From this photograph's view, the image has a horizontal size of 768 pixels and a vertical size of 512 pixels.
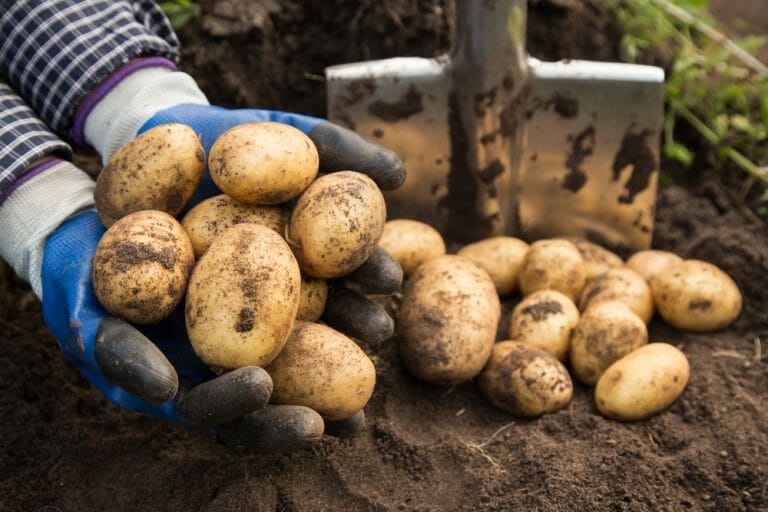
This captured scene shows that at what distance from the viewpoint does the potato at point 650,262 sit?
2422 millimetres

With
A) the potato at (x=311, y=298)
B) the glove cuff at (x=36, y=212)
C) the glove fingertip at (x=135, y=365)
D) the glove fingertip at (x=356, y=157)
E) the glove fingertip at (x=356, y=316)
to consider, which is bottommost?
the glove fingertip at (x=356, y=316)

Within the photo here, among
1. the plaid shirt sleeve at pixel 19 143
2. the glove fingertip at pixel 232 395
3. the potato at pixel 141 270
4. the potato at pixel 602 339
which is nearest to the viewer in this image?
the glove fingertip at pixel 232 395

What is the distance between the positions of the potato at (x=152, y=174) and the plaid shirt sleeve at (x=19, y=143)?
0.85 feet

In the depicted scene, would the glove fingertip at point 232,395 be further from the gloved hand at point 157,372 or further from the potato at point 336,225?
the potato at point 336,225

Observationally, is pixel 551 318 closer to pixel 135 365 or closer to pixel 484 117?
pixel 484 117

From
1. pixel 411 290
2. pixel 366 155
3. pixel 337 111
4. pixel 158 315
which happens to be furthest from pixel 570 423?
pixel 337 111

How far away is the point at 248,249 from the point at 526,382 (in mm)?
854

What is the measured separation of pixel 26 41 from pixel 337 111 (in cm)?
94

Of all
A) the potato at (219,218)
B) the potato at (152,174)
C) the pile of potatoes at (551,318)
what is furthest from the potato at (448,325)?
the potato at (152,174)

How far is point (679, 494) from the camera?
1759mm

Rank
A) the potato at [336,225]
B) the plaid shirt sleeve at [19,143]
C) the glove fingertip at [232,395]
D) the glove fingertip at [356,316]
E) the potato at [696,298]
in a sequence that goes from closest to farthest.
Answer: the glove fingertip at [232,395]
the potato at [336,225]
the glove fingertip at [356,316]
the plaid shirt sleeve at [19,143]
the potato at [696,298]

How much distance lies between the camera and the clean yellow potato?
2449mm

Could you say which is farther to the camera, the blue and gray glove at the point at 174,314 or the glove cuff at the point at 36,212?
the glove cuff at the point at 36,212

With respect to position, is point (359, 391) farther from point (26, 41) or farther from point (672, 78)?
point (672, 78)
